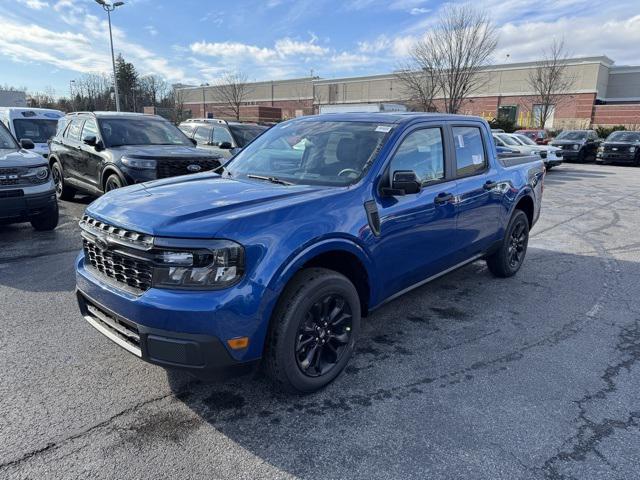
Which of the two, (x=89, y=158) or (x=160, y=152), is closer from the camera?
(x=160, y=152)

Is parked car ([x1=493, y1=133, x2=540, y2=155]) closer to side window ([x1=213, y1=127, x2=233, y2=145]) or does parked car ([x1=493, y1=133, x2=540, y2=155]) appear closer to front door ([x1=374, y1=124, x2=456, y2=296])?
side window ([x1=213, y1=127, x2=233, y2=145])

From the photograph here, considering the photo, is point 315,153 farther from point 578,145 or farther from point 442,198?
point 578,145

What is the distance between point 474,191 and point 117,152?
6139 mm

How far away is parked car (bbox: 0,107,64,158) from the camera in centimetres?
1212

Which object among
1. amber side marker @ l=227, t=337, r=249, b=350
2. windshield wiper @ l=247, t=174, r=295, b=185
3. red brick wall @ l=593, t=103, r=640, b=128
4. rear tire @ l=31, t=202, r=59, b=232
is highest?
red brick wall @ l=593, t=103, r=640, b=128

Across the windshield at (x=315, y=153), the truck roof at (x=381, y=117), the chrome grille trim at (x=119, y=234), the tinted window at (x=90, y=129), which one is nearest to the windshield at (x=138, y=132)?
the tinted window at (x=90, y=129)

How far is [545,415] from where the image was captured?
2951 mm

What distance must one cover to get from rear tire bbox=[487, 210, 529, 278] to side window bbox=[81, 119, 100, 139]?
712 centimetres

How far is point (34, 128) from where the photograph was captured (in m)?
12.6

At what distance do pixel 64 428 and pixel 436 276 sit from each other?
10.3 ft

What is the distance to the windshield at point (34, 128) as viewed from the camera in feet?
40.3

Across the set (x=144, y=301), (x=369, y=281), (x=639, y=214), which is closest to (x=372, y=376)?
(x=369, y=281)

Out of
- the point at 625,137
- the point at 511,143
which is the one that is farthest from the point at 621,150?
the point at 511,143

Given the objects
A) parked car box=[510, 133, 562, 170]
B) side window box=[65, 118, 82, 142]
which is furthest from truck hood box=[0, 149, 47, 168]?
parked car box=[510, 133, 562, 170]
